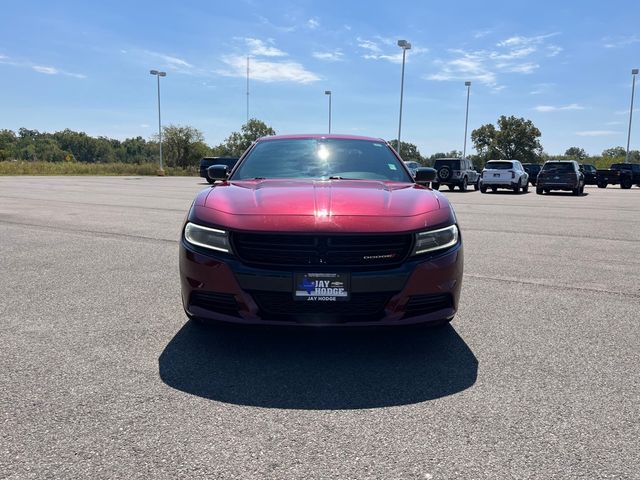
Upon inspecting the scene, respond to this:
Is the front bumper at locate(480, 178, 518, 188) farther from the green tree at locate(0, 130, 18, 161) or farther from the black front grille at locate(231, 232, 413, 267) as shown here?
the green tree at locate(0, 130, 18, 161)

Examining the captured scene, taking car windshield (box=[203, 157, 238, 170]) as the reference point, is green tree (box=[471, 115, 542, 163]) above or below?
above

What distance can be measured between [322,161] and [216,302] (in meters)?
2.05

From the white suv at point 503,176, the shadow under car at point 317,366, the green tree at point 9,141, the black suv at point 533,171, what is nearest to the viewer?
the shadow under car at point 317,366

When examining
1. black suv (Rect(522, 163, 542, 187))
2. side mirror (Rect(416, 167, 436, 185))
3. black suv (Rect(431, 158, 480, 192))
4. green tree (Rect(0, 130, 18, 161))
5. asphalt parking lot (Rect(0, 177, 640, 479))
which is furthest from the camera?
green tree (Rect(0, 130, 18, 161))

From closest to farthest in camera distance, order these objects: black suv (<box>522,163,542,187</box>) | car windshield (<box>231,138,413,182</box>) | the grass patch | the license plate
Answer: the license plate → car windshield (<box>231,138,413,182</box>) → black suv (<box>522,163,542,187</box>) → the grass patch

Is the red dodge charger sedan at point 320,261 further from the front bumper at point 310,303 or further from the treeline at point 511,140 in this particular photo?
the treeline at point 511,140

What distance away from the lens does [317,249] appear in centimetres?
321

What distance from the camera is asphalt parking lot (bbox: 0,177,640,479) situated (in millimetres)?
2268

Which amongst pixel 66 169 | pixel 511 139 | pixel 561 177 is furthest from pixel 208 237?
pixel 511 139

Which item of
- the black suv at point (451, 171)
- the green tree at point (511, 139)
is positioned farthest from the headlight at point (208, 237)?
the green tree at point (511, 139)

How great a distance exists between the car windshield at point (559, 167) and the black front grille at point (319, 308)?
24737mm

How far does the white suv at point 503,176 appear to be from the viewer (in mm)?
25547

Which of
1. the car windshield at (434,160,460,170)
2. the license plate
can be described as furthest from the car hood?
the car windshield at (434,160,460,170)

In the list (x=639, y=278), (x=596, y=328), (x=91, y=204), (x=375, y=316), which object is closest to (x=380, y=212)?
(x=375, y=316)
